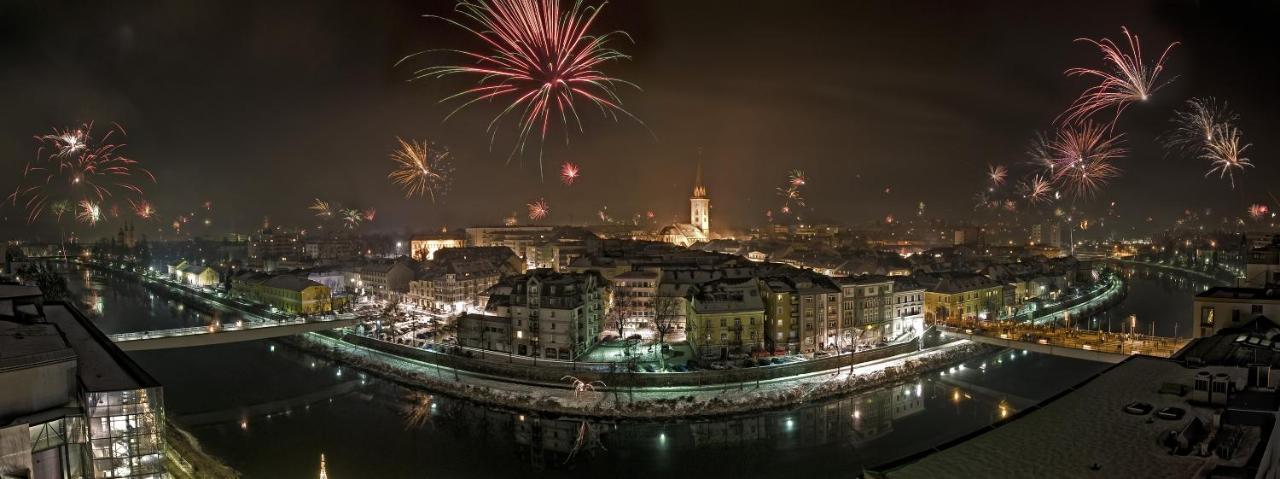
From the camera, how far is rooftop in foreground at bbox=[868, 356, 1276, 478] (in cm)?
432

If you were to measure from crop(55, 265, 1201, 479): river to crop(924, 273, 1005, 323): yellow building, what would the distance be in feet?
9.79

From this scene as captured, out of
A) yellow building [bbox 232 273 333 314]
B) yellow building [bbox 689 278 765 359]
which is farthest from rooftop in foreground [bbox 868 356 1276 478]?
yellow building [bbox 232 273 333 314]

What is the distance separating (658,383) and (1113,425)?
817 cm

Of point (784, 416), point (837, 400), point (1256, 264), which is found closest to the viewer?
point (784, 416)

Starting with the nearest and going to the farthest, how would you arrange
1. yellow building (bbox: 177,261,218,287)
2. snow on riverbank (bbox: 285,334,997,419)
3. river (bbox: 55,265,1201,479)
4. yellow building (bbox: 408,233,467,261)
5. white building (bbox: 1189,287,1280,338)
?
river (bbox: 55,265,1201,479)
white building (bbox: 1189,287,1280,338)
snow on riverbank (bbox: 285,334,997,419)
yellow building (bbox: 177,261,218,287)
yellow building (bbox: 408,233,467,261)

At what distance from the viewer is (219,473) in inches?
325

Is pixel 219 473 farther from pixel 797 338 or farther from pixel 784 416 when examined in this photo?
pixel 797 338

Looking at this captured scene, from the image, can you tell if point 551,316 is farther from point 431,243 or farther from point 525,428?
point 431,243

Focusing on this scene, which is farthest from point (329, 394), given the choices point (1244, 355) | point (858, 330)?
point (1244, 355)

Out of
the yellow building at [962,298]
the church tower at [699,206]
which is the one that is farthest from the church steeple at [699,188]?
the yellow building at [962,298]

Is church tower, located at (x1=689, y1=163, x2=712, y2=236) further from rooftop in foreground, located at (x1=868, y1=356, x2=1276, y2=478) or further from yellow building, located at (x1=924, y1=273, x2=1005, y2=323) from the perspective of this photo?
rooftop in foreground, located at (x1=868, y1=356, x2=1276, y2=478)

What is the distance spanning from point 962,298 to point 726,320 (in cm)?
892

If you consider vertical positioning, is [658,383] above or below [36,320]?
below

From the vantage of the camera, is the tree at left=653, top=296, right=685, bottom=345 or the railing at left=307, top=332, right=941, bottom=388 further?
the tree at left=653, top=296, right=685, bottom=345
